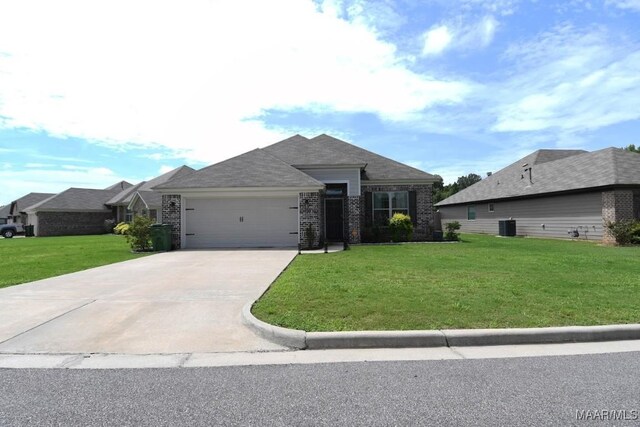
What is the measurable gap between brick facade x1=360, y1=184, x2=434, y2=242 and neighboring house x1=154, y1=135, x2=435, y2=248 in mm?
98

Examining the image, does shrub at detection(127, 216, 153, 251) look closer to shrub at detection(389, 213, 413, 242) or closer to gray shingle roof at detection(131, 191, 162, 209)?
shrub at detection(389, 213, 413, 242)

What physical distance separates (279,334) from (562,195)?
68.2 ft

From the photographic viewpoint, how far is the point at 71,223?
37.2 metres

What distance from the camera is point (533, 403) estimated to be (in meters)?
3.38

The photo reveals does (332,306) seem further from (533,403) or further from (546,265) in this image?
(546,265)

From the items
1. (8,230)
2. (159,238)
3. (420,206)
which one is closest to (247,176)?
(159,238)

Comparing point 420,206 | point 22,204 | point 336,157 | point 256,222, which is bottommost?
point 256,222

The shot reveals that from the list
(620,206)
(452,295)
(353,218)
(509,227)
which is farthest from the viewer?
(509,227)

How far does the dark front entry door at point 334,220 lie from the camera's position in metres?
19.7

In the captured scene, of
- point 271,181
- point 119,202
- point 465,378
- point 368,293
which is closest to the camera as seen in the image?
point 465,378

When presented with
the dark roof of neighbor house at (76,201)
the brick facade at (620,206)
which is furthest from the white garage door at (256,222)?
the dark roof of neighbor house at (76,201)

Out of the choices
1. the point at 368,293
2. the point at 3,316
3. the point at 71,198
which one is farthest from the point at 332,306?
the point at 71,198

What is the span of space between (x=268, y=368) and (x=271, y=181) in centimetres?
1310

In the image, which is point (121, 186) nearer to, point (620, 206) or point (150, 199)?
point (150, 199)
